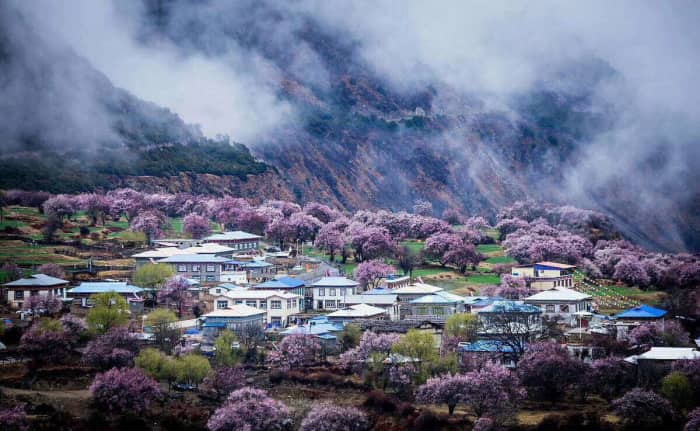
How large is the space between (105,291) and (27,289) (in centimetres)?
446

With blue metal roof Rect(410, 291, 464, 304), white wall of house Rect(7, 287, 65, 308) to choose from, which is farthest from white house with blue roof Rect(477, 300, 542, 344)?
white wall of house Rect(7, 287, 65, 308)

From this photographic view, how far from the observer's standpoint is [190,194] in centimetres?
11788

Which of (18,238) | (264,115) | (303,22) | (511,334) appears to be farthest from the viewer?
(303,22)

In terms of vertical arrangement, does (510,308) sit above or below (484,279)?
below

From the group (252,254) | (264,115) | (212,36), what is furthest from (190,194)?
(212,36)

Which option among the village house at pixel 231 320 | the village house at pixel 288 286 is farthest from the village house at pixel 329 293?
the village house at pixel 231 320

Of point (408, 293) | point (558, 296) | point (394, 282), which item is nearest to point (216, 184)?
point (394, 282)

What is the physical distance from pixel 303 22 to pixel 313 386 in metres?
137

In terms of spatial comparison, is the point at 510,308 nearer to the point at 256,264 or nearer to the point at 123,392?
the point at 123,392

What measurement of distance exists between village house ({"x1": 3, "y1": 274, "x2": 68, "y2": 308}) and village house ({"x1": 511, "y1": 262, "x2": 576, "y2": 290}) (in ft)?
99.2

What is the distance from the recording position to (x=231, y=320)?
65312 millimetres

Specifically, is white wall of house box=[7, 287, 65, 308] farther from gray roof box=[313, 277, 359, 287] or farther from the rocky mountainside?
the rocky mountainside

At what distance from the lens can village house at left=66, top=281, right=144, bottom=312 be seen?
67875mm

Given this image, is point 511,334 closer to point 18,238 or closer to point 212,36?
point 18,238
